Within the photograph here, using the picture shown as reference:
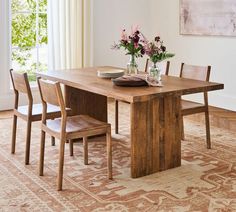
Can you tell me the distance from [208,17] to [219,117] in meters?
1.44

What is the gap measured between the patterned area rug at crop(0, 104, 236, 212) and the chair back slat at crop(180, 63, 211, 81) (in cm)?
65

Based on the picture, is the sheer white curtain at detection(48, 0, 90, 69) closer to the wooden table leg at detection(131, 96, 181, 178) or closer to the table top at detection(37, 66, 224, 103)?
the table top at detection(37, 66, 224, 103)

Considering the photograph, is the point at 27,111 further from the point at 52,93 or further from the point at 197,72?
the point at 197,72

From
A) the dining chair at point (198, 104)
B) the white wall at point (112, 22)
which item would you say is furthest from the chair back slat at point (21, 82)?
the white wall at point (112, 22)

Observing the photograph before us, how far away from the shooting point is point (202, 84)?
3285mm

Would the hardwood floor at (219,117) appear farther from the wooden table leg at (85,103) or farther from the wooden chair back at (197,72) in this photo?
the wooden table leg at (85,103)

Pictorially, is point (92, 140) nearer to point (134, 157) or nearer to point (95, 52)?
point (134, 157)

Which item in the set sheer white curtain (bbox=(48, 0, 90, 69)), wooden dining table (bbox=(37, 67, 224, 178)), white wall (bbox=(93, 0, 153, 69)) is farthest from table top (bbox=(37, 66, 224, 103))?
white wall (bbox=(93, 0, 153, 69))

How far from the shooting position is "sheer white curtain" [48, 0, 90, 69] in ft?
18.4

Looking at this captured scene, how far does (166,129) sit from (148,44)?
0.68 m

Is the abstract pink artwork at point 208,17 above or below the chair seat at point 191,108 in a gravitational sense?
above

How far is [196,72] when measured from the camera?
396 cm

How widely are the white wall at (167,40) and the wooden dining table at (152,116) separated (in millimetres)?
2251

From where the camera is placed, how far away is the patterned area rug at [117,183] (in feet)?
8.79
